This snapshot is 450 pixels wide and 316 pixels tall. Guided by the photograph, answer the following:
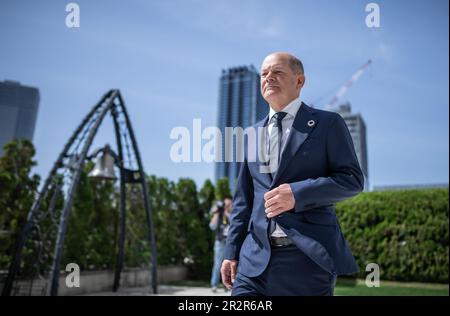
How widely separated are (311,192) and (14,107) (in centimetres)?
657

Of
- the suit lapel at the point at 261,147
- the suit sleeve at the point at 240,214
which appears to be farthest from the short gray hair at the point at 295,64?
the suit sleeve at the point at 240,214

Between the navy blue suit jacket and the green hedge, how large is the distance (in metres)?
8.69

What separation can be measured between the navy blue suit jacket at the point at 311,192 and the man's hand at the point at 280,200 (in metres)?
0.02

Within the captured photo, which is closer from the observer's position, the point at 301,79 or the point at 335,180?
the point at 335,180

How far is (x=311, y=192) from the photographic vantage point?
1.27 meters

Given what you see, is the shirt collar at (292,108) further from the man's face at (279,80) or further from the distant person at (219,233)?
the distant person at (219,233)

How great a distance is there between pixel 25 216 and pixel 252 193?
18.9ft

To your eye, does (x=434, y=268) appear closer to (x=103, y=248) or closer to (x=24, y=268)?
(x=103, y=248)

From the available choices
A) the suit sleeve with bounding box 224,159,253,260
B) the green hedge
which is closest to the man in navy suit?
the suit sleeve with bounding box 224,159,253,260

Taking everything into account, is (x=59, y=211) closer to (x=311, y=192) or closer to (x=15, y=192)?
(x=15, y=192)

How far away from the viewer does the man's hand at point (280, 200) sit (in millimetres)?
1287

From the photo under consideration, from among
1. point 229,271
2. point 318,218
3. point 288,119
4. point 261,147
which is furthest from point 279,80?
point 229,271

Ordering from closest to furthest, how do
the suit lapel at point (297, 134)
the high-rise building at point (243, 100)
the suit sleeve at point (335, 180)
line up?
1. the suit sleeve at point (335, 180)
2. the suit lapel at point (297, 134)
3. the high-rise building at point (243, 100)
